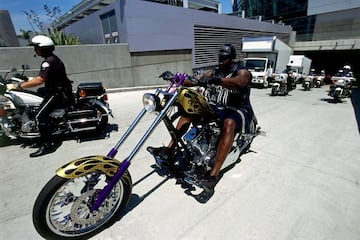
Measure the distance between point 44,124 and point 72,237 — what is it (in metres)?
2.33

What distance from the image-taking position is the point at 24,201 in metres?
2.37

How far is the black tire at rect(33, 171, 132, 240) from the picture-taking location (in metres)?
1.62

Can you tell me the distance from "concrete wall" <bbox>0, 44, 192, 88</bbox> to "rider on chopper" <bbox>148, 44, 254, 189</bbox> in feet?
24.2

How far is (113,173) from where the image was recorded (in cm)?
182

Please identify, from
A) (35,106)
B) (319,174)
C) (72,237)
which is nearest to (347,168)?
(319,174)

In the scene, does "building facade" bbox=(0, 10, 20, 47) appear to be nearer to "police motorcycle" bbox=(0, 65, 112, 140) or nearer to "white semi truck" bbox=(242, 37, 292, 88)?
"police motorcycle" bbox=(0, 65, 112, 140)

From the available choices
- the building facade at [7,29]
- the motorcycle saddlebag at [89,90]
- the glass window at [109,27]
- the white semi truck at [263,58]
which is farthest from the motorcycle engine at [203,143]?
the building facade at [7,29]

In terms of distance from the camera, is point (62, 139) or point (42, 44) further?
point (62, 139)

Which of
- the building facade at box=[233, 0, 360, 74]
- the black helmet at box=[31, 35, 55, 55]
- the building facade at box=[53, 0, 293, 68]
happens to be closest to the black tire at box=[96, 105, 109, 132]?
the black helmet at box=[31, 35, 55, 55]

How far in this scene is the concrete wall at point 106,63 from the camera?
7.19 metres

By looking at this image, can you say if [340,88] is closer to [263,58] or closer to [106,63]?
[263,58]

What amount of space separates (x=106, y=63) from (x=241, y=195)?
28.8 ft

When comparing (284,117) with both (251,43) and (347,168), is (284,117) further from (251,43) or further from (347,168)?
(251,43)

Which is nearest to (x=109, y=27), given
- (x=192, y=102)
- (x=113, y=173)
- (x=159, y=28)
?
(x=159, y=28)
